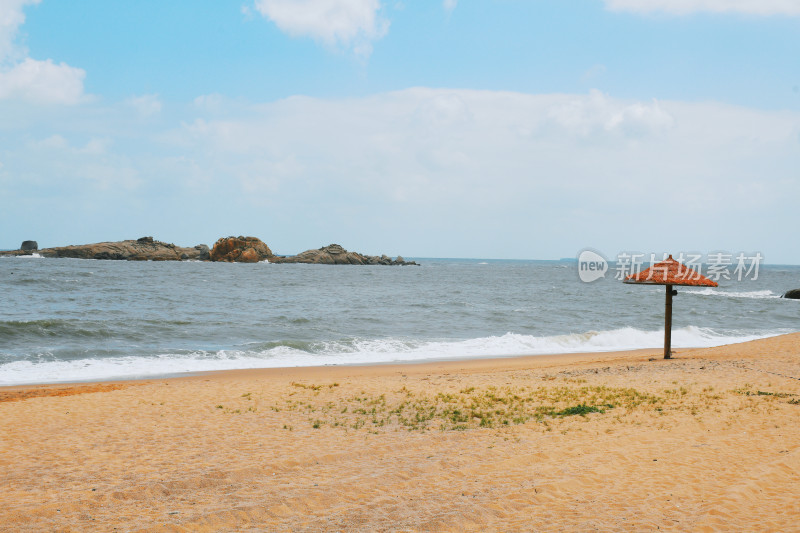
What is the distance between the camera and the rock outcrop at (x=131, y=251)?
4146 inches

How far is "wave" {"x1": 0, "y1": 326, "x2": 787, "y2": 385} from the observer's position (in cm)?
1612

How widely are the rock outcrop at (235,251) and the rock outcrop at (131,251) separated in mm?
3612

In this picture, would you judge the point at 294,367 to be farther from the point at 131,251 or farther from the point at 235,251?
the point at 235,251

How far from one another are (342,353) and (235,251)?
100 meters

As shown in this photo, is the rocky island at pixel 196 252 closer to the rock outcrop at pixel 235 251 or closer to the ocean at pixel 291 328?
the rock outcrop at pixel 235 251

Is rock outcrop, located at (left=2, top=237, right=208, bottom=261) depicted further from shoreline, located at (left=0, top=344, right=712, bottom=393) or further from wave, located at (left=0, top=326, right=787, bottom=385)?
shoreline, located at (left=0, top=344, right=712, bottom=393)

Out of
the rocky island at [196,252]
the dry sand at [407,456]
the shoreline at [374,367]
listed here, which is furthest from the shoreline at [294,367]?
the rocky island at [196,252]

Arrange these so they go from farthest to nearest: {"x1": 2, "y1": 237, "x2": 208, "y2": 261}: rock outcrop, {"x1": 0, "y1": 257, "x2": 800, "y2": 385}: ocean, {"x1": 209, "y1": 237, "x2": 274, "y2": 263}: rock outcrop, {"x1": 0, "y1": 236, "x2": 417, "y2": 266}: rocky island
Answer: {"x1": 209, "y1": 237, "x2": 274, "y2": 263}: rock outcrop → {"x1": 0, "y1": 236, "x2": 417, "y2": 266}: rocky island → {"x1": 2, "y1": 237, "x2": 208, "y2": 261}: rock outcrop → {"x1": 0, "y1": 257, "x2": 800, "y2": 385}: ocean

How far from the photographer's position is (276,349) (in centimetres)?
2039

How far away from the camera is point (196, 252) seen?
393 feet

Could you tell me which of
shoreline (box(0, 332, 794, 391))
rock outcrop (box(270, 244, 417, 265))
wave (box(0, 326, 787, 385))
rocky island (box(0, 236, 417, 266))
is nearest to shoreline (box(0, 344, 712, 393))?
shoreline (box(0, 332, 794, 391))

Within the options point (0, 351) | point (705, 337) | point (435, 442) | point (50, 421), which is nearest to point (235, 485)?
point (435, 442)

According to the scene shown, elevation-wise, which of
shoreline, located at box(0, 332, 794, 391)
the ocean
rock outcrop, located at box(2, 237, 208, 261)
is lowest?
shoreline, located at box(0, 332, 794, 391)

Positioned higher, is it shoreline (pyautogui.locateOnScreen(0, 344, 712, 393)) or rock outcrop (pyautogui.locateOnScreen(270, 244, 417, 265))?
rock outcrop (pyautogui.locateOnScreen(270, 244, 417, 265))
